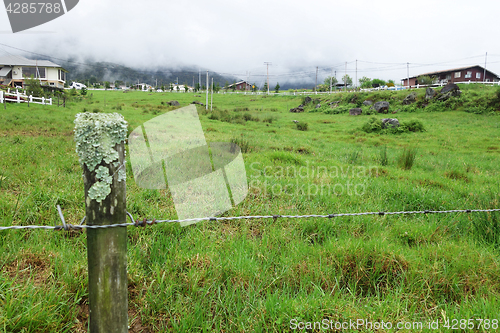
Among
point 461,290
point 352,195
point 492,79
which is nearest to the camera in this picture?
point 461,290

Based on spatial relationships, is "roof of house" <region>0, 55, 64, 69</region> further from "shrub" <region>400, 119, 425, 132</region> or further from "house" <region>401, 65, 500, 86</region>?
"house" <region>401, 65, 500, 86</region>

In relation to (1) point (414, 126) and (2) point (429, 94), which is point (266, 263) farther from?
(2) point (429, 94)

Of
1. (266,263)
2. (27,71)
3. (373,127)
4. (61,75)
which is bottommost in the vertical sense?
(266,263)

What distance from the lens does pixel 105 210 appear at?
164cm

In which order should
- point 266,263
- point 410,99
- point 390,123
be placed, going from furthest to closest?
point 410,99, point 390,123, point 266,263

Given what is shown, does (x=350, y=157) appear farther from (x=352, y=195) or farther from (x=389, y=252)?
(x=389, y=252)

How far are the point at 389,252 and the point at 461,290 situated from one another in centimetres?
70

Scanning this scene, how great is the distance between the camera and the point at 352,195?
557 centimetres

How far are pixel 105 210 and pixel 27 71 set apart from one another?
8710cm

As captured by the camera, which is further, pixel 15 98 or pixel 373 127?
pixel 15 98

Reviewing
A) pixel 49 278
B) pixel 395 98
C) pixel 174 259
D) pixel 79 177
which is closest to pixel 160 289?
pixel 174 259

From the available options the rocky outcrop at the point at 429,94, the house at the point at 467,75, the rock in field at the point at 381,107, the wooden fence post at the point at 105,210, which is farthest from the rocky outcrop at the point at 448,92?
the wooden fence post at the point at 105,210

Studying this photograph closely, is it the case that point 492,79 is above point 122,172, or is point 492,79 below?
above

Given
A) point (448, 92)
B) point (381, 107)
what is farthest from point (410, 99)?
point (381, 107)
